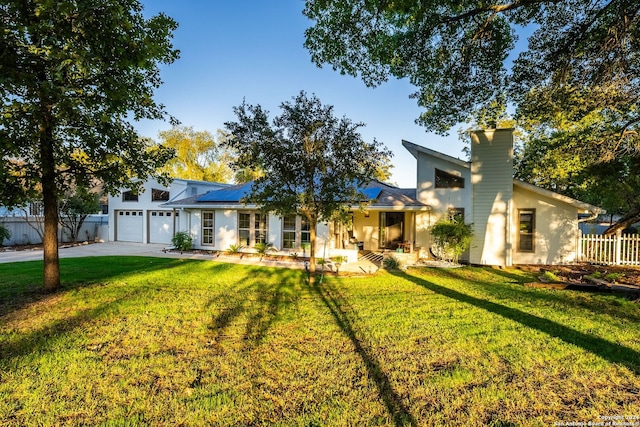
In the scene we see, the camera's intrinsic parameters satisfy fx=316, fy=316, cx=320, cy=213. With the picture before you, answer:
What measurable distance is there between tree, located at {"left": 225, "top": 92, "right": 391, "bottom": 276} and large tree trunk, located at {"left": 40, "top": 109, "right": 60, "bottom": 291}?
392 centimetres

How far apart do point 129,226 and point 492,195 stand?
20.8 m

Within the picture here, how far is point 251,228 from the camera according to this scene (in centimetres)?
1538

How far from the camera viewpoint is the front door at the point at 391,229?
15477 millimetres

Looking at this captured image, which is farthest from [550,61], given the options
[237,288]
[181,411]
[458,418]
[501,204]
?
[181,411]

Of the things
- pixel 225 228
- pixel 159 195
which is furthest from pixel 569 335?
pixel 159 195

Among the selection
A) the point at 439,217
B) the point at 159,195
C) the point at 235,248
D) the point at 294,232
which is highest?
the point at 159,195

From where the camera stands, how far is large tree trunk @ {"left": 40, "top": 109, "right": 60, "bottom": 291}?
6.73m

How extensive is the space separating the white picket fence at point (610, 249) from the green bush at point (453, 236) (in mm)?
4810

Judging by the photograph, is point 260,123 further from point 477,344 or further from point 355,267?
point 477,344

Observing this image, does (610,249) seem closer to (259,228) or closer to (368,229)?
(368,229)

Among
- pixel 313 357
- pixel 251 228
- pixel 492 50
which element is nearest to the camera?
pixel 313 357

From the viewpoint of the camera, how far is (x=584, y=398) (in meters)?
3.38

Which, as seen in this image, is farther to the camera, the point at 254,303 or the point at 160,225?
the point at 160,225

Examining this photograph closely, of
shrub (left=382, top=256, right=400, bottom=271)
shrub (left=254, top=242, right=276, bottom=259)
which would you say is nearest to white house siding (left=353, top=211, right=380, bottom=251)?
shrub (left=382, top=256, right=400, bottom=271)
